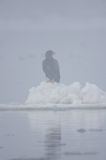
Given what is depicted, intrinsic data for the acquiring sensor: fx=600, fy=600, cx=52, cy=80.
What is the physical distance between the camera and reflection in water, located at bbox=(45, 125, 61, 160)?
1153 centimetres

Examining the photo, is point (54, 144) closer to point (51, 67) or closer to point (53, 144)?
point (53, 144)

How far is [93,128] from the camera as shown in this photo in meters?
17.9

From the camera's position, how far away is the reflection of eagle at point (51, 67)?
45166 millimetres

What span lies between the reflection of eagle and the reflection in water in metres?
27.4

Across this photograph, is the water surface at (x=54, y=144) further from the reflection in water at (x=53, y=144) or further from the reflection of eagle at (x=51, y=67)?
the reflection of eagle at (x=51, y=67)

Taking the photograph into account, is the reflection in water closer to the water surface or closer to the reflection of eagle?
the water surface

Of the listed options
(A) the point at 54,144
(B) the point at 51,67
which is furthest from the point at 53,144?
(B) the point at 51,67

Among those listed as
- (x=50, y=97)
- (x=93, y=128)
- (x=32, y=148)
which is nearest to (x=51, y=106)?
(x=50, y=97)

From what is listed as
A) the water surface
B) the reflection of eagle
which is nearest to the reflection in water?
the water surface

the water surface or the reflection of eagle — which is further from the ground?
the reflection of eagle

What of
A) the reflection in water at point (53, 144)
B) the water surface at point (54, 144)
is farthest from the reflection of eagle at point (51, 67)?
the reflection in water at point (53, 144)

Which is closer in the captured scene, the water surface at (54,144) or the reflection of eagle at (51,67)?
the water surface at (54,144)

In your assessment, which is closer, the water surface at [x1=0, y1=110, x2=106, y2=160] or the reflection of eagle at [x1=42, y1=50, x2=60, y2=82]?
the water surface at [x1=0, y1=110, x2=106, y2=160]

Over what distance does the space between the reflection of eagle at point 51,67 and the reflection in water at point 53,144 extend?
27.4m
